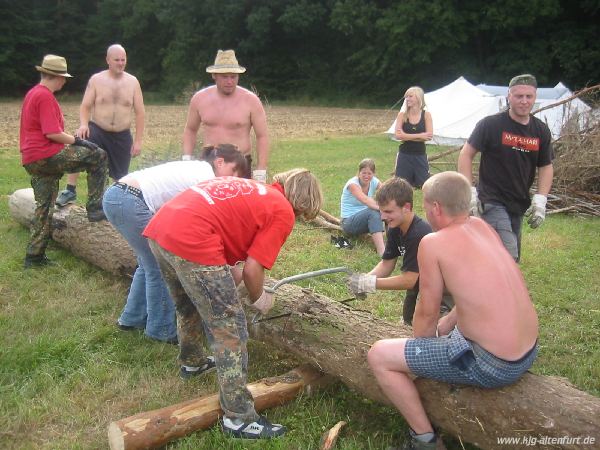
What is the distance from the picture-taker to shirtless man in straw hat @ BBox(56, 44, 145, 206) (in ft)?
20.3

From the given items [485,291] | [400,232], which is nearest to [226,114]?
[400,232]

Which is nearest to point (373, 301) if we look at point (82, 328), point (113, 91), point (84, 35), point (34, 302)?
point (82, 328)

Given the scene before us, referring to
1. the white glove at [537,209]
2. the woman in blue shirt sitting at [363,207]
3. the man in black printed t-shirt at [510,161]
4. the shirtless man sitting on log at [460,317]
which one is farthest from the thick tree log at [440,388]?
the woman in blue shirt sitting at [363,207]

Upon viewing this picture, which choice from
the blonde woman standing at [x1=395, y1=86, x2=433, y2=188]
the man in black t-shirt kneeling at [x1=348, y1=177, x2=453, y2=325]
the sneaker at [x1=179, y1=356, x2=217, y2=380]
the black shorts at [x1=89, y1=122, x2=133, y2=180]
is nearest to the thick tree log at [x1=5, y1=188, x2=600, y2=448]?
the man in black t-shirt kneeling at [x1=348, y1=177, x2=453, y2=325]

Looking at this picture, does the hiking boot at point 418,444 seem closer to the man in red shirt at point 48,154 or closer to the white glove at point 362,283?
the white glove at point 362,283

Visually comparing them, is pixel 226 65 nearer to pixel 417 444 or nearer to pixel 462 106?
pixel 417 444

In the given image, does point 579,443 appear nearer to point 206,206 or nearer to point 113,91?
point 206,206

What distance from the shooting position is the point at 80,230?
5.41 metres

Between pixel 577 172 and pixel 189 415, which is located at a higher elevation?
pixel 577 172

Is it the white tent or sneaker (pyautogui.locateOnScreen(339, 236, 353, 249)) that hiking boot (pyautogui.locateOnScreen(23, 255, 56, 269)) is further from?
the white tent

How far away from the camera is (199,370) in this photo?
348 centimetres

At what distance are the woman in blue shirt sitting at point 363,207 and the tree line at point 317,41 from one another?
2794 centimetres

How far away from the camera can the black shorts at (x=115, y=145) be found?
20.4ft

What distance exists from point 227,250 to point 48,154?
2.80 metres
